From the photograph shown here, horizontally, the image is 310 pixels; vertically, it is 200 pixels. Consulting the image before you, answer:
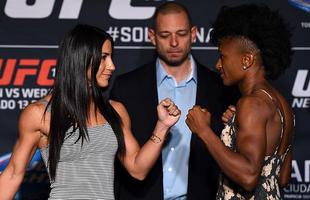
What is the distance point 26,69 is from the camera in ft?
13.7

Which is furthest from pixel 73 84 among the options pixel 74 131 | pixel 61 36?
pixel 61 36

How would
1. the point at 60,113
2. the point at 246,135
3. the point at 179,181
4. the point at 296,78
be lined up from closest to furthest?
the point at 246,135, the point at 60,113, the point at 179,181, the point at 296,78

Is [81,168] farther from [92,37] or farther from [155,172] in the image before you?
[155,172]

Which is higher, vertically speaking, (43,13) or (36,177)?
(43,13)

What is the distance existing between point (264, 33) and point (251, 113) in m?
0.35

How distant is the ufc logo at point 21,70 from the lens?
416 centimetres

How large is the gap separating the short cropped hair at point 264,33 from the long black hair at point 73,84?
1.59 feet

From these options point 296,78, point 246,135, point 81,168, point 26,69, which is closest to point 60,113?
point 81,168

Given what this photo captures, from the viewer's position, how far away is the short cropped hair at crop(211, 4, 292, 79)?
285 cm

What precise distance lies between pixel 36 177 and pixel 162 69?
1042 mm

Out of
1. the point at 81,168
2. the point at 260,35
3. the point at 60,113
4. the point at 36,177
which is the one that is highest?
the point at 260,35

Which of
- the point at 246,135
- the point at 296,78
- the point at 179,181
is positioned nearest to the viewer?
the point at 246,135

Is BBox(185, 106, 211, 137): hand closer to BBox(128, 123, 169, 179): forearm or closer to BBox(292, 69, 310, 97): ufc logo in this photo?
BBox(128, 123, 169, 179): forearm

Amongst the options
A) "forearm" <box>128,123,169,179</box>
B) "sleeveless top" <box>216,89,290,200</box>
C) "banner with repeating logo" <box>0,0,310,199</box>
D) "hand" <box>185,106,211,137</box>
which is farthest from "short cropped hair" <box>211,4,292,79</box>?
"banner with repeating logo" <box>0,0,310,199</box>
